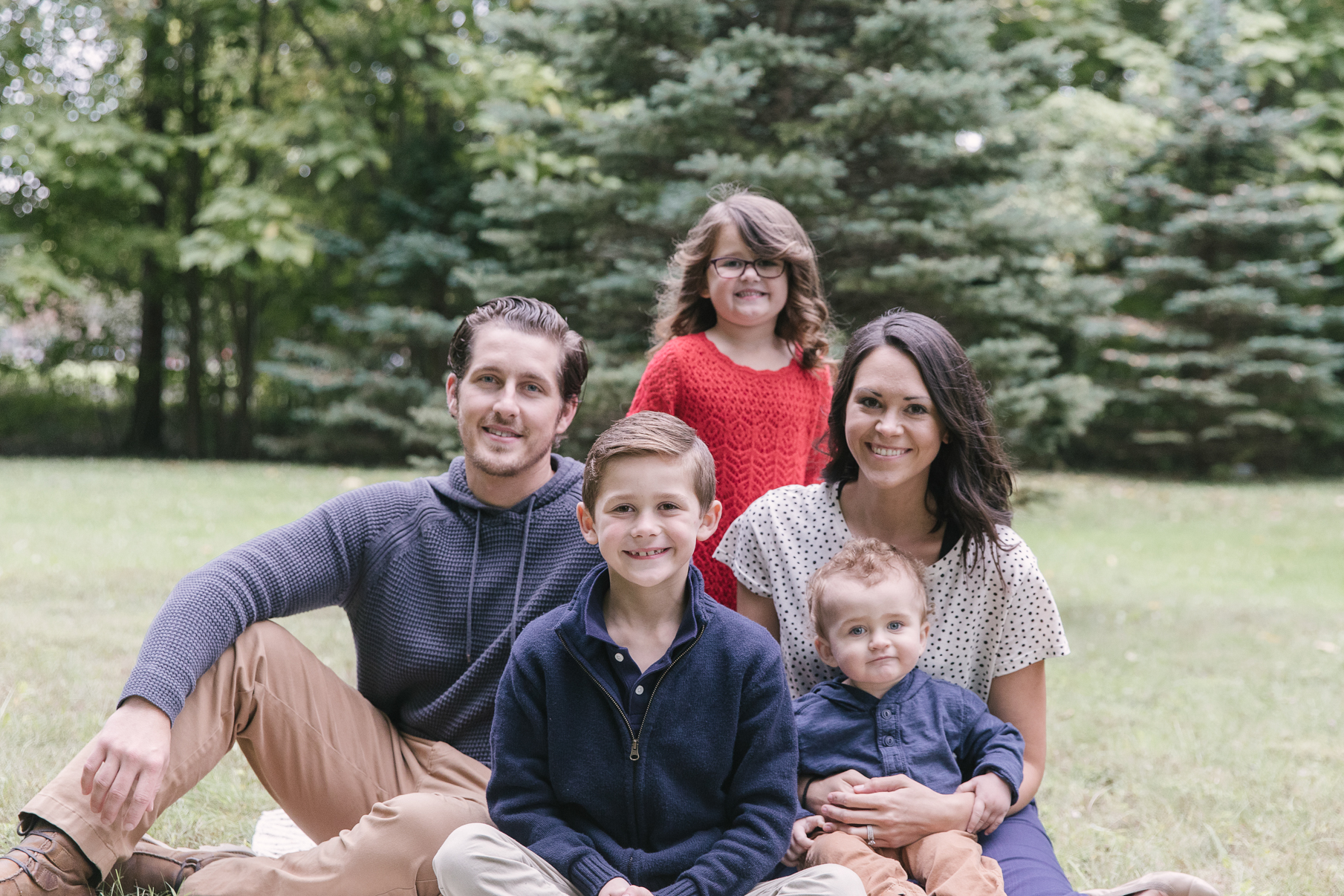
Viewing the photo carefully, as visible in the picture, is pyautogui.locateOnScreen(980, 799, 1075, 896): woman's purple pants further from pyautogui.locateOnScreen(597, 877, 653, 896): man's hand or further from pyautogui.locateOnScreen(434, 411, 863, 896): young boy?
pyautogui.locateOnScreen(597, 877, 653, 896): man's hand

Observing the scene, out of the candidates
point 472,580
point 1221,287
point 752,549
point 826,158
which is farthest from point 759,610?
point 1221,287

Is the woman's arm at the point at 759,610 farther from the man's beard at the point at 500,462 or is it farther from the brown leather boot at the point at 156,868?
the brown leather boot at the point at 156,868

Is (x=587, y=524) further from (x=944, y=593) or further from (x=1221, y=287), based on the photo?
(x=1221, y=287)

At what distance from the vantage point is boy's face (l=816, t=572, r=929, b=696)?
7.21 feet

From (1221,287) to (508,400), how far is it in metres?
12.6

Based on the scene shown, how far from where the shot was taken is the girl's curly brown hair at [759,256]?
9.92ft

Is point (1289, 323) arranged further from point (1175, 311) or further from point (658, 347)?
point (658, 347)

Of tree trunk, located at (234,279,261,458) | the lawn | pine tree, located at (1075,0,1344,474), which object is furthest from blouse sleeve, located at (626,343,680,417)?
tree trunk, located at (234,279,261,458)

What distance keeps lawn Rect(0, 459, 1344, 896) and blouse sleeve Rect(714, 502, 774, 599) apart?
1.28 metres

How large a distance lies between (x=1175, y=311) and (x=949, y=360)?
Result: 1195 cm

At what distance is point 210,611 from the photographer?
217 centimetres

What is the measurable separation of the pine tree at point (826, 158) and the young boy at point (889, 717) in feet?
13.0

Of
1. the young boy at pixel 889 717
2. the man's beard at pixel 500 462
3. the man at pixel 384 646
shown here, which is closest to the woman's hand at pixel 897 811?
the young boy at pixel 889 717

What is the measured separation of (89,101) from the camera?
513 inches
